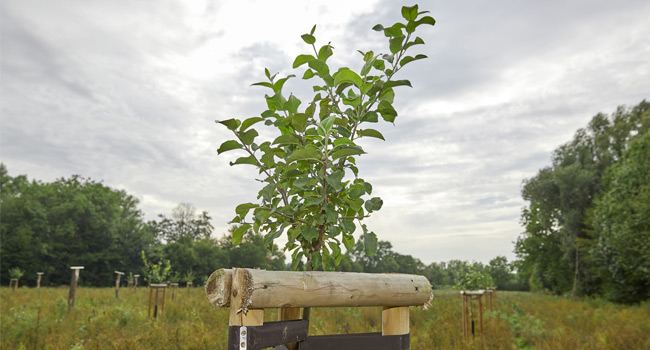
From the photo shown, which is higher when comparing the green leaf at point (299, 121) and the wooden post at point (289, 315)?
the green leaf at point (299, 121)

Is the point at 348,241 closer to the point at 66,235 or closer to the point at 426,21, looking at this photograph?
the point at 426,21

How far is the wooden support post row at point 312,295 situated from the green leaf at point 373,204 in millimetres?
325

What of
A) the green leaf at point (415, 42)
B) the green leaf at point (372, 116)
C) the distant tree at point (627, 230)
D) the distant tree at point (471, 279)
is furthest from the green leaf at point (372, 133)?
the distant tree at point (627, 230)

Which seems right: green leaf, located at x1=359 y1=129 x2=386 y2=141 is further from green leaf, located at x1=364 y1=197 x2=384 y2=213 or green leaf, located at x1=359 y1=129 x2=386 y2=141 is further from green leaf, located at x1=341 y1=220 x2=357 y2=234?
green leaf, located at x1=341 y1=220 x2=357 y2=234

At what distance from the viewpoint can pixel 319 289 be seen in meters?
1.69

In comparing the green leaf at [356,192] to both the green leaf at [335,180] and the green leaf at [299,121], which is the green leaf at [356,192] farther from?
the green leaf at [299,121]

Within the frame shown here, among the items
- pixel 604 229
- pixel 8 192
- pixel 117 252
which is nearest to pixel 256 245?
pixel 117 252

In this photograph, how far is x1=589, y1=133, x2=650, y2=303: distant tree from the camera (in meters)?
15.1

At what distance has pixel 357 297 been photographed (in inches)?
71.4

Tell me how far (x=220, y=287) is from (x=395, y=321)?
103 centimetres

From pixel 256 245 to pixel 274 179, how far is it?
4249cm

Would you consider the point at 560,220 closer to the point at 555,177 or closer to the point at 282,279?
the point at 555,177

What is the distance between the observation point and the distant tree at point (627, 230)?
15078 mm

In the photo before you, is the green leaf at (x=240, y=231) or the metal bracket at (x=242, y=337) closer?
the metal bracket at (x=242, y=337)
